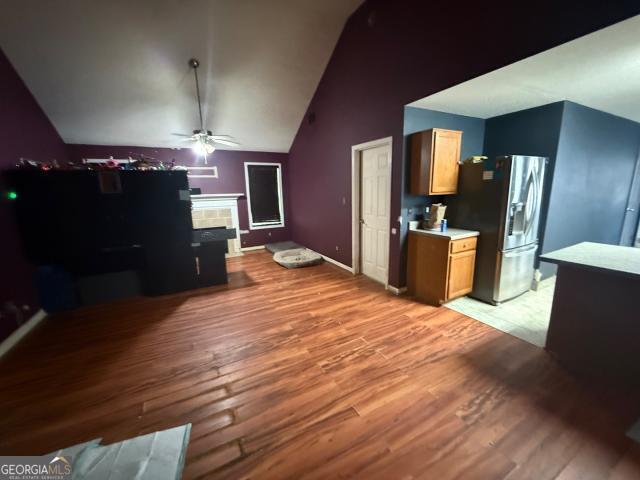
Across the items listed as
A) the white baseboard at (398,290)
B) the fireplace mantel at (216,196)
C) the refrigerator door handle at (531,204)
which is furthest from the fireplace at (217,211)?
the refrigerator door handle at (531,204)

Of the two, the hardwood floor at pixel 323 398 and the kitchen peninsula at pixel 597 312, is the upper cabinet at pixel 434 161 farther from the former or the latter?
the hardwood floor at pixel 323 398

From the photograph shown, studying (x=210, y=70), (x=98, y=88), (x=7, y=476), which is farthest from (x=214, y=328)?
(x=98, y=88)

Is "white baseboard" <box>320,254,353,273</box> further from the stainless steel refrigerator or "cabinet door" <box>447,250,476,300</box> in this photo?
the stainless steel refrigerator

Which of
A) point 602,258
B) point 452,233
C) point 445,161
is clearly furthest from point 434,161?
point 602,258

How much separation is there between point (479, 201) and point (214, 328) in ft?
11.2

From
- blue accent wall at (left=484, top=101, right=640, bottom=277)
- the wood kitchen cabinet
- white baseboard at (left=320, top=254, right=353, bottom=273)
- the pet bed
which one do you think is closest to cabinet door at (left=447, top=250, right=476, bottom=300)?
the wood kitchen cabinet

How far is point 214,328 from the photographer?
2.73m

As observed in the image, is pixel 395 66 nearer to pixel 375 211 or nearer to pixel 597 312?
pixel 375 211

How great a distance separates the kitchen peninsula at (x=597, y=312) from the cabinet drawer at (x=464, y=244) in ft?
3.02

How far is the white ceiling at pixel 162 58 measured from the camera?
2883 millimetres

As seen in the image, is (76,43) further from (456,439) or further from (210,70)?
(456,439)

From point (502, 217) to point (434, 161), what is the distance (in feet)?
3.22

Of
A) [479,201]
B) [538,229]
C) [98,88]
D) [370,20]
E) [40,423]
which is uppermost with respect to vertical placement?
[370,20]

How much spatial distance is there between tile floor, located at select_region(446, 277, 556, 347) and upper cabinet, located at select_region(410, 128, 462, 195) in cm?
143
